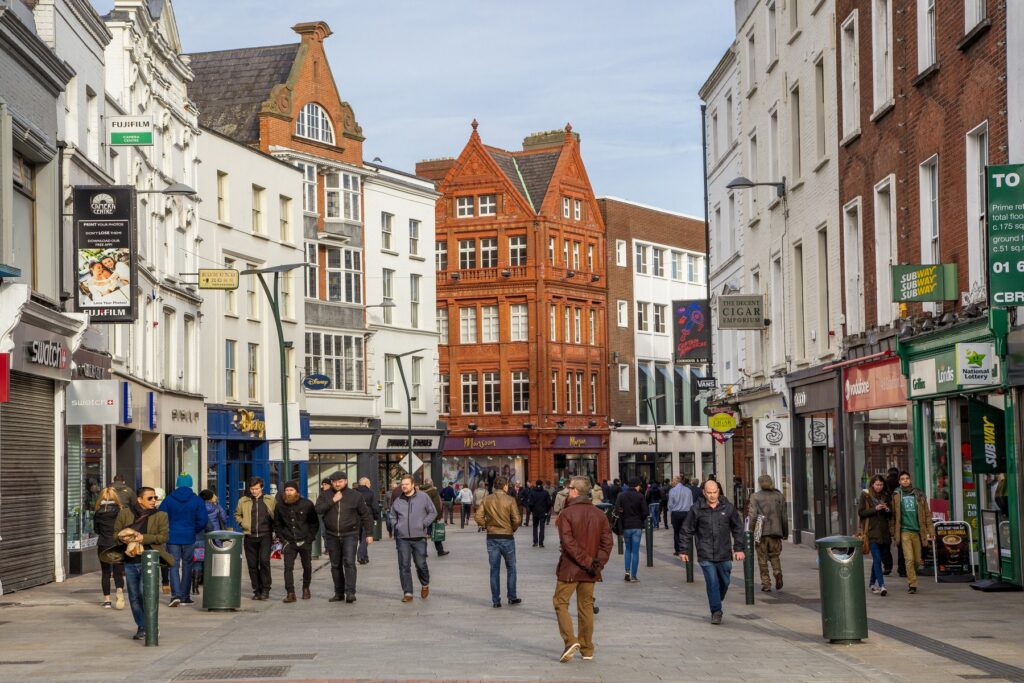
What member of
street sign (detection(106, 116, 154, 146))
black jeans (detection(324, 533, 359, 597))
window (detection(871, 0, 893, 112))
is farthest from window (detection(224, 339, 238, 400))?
black jeans (detection(324, 533, 359, 597))

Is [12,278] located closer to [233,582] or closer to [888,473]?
[233,582]

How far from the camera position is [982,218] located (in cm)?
2197

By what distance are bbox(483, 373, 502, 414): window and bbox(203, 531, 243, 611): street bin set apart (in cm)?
5803

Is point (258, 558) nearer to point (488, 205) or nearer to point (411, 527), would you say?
point (411, 527)

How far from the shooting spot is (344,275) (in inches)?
2379

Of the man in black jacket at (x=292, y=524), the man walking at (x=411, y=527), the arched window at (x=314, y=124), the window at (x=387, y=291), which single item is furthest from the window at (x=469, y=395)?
the man walking at (x=411, y=527)

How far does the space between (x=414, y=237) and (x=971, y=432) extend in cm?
4703

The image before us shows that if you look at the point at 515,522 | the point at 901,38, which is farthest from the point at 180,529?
the point at 901,38

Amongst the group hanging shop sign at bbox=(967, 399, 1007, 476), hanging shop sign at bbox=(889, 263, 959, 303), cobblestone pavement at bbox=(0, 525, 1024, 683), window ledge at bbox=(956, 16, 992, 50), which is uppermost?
window ledge at bbox=(956, 16, 992, 50)

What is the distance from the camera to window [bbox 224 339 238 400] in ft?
159

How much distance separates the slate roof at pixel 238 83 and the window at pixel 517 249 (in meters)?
22.0

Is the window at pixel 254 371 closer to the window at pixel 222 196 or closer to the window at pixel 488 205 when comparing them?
the window at pixel 222 196

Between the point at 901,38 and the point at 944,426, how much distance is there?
652 cm

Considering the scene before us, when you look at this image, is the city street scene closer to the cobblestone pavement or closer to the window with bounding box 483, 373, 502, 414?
the cobblestone pavement
